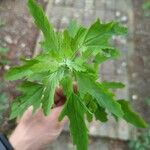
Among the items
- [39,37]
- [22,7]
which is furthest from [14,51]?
[22,7]

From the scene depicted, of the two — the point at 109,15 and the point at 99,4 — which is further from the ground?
the point at 99,4

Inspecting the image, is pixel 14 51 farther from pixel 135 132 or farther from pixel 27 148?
pixel 27 148

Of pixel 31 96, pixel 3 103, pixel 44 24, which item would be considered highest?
pixel 44 24

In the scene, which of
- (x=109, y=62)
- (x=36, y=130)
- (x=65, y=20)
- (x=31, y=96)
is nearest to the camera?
(x=31, y=96)

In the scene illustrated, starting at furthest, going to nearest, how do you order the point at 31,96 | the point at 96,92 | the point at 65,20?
the point at 65,20, the point at 31,96, the point at 96,92

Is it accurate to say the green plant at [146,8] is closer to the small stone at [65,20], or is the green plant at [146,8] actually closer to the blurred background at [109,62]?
the blurred background at [109,62]

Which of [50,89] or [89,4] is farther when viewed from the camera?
[89,4]

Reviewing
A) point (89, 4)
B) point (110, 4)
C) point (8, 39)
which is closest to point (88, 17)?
point (89, 4)

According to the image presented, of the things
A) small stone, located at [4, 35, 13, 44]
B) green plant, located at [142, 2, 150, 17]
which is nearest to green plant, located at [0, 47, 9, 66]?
small stone, located at [4, 35, 13, 44]

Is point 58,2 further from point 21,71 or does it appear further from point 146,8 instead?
point 21,71
